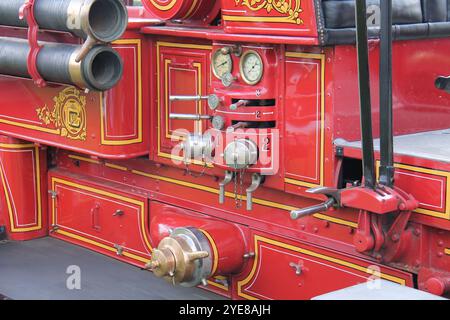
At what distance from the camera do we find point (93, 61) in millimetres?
5047

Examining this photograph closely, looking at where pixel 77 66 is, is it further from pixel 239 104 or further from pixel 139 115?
pixel 239 104

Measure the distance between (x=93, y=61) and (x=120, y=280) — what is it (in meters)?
1.40

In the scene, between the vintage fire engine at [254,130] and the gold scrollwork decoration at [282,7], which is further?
the gold scrollwork decoration at [282,7]

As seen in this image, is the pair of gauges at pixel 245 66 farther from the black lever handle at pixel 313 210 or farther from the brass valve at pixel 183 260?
the brass valve at pixel 183 260

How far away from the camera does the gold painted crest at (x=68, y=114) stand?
562 centimetres

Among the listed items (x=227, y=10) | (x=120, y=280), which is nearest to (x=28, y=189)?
(x=120, y=280)

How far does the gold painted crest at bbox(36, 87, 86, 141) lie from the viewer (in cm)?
562

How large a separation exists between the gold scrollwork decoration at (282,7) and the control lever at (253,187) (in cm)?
87

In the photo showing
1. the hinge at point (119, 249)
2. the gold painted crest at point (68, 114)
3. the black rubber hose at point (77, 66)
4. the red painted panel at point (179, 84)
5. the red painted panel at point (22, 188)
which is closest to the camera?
the black rubber hose at point (77, 66)

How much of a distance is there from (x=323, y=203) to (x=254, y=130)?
571mm

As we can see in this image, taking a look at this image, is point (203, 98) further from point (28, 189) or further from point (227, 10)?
point (28, 189)

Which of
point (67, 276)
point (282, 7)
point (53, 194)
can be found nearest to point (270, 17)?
point (282, 7)

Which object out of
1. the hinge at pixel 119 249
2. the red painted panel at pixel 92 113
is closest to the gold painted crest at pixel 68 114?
the red painted panel at pixel 92 113

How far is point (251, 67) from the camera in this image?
15.3 feet
